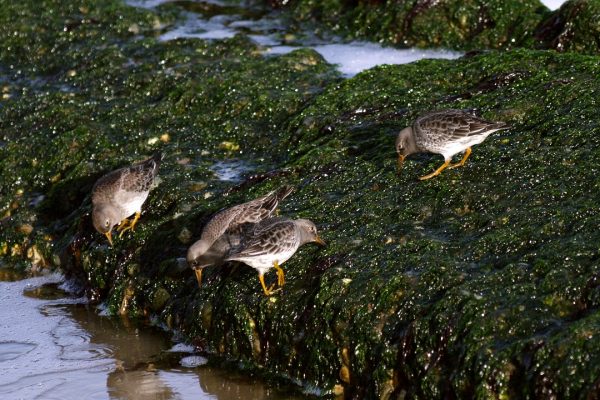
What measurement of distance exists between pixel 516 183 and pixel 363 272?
5.23ft

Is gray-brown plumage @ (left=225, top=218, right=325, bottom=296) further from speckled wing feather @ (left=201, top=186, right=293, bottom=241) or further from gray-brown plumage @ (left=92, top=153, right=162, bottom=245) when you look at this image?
gray-brown plumage @ (left=92, top=153, right=162, bottom=245)

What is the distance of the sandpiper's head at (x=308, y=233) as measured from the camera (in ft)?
25.7

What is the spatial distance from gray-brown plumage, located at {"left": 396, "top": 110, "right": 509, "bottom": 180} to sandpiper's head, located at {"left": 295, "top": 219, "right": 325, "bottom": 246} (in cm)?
124

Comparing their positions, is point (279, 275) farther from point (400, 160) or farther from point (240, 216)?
point (400, 160)

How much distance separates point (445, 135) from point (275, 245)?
1.97 m

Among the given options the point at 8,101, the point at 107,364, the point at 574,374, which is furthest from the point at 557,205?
the point at 8,101

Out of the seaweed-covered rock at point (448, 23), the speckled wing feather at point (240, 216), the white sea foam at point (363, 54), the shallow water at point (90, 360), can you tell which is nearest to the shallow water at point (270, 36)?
the white sea foam at point (363, 54)

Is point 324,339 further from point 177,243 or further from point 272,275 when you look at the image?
point 177,243

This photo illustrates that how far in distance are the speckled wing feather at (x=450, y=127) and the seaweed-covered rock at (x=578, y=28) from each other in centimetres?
315

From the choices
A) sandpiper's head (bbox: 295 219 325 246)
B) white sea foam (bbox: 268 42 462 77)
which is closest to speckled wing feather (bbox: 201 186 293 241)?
sandpiper's head (bbox: 295 219 325 246)

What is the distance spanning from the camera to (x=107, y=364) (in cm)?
806

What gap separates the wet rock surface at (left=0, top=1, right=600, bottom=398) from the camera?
652cm

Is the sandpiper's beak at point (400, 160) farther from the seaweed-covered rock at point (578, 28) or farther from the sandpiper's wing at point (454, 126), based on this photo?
the seaweed-covered rock at point (578, 28)

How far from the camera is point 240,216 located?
28.2ft
